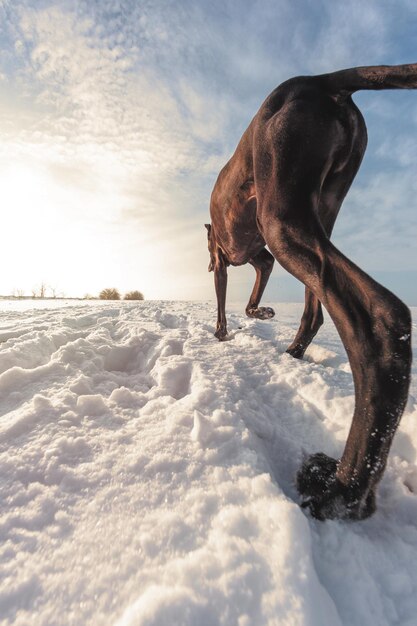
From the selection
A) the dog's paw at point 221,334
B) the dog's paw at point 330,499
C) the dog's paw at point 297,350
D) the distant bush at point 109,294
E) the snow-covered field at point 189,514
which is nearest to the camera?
the snow-covered field at point 189,514

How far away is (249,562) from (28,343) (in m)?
2.36

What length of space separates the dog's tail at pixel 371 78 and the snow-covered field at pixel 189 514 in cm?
153

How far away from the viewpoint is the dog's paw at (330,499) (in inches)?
38.8

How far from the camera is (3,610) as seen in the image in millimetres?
665

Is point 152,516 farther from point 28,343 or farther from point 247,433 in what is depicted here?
point 28,343

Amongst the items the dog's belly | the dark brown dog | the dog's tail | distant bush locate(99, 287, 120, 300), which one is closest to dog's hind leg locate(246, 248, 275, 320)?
the dog's belly

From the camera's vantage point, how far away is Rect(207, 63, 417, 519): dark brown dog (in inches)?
39.6

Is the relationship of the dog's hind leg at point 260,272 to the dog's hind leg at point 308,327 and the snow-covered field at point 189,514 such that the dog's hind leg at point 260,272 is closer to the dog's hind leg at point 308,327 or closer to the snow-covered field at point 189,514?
the dog's hind leg at point 308,327

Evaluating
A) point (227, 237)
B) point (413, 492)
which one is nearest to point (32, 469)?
point (413, 492)

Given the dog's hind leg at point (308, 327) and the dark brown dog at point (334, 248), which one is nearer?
the dark brown dog at point (334, 248)

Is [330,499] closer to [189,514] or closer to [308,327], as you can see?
[189,514]

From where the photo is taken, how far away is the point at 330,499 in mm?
1010

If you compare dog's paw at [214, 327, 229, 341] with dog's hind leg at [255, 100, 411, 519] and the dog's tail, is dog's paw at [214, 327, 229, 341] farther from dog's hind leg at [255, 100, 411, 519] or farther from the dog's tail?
the dog's tail

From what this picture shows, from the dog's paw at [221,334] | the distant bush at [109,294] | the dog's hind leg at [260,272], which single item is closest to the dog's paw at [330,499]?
the dog's paw at [221,334]
